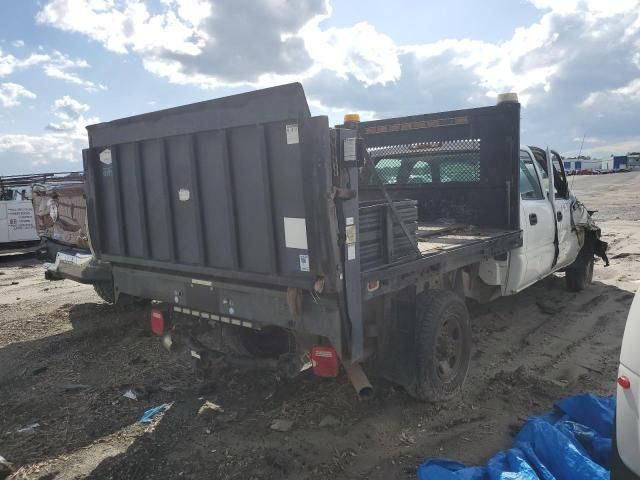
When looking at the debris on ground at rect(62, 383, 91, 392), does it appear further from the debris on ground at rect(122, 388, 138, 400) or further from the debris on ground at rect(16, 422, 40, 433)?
the debris on ground at rect(16, 422, 40, 433)

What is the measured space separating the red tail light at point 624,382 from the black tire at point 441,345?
1521 millimetres

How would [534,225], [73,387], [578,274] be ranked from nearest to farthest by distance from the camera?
[73,387] < [534,225] < [578,274]

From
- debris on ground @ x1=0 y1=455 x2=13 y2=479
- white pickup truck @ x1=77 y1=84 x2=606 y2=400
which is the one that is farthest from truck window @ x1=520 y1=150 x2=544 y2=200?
debris on ground @ x1=0 y1=455 x2=13 y2=479

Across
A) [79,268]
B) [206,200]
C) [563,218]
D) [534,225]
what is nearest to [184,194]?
[206,200]

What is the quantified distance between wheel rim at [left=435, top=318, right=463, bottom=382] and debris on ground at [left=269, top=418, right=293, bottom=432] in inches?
44.8

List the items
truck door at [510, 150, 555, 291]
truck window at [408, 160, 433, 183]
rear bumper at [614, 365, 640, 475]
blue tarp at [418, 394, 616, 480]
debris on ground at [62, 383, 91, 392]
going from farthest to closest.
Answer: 1. truck window at [408, 160, 433, 183]
2. truck door at [510, 150, 555, 291]
3. debris on ground at [62, 383, 91, 392]
4. blue tarp at [418, 394, 616, 480]
5. rear bumper at [614, 365, 640, 475]

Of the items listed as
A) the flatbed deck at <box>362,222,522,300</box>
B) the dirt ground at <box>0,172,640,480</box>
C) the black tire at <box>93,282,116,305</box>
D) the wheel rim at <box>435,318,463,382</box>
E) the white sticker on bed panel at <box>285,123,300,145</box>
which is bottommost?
the dirt ground at <box>0,172,640,480</box>

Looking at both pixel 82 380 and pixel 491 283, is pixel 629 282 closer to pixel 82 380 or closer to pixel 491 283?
pixel 491 283

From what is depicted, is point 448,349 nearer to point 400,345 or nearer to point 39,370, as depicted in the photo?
point 400,345

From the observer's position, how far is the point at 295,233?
10.1 ft

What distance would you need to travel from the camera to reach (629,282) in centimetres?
784

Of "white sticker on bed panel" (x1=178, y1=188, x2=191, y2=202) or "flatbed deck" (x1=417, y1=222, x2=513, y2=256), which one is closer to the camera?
"white sticker on bed panel" (x1=178, y1=188, x2=191, y2=202)

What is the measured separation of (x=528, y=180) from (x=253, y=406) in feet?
13.0

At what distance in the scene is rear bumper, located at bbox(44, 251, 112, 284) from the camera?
5801 mm
